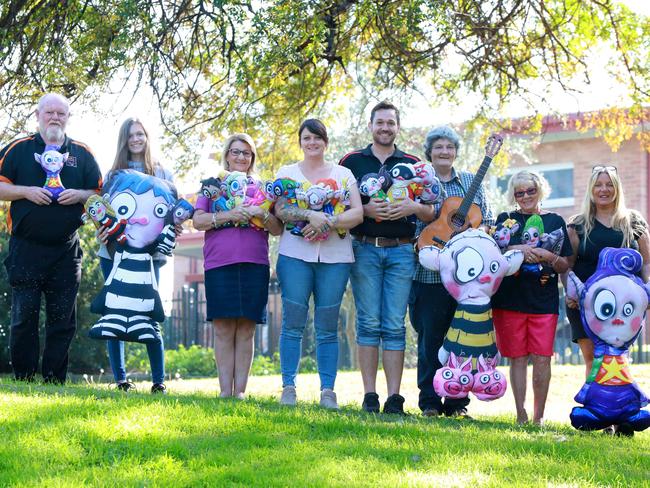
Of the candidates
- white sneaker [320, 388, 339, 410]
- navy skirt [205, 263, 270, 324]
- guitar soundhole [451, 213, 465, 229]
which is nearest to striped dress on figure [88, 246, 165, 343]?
navy skirt [205, 263, 270, 324]

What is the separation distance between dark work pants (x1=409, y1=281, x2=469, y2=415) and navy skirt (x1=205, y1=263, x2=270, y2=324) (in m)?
1.17

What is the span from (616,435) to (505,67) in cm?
520

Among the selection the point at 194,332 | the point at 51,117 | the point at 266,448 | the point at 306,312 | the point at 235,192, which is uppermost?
the point at 51,117

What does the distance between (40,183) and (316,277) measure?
2271 mm

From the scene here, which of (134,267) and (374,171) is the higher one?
(374,171)

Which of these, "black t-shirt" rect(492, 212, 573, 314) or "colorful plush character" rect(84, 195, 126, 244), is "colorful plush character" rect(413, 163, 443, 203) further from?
"colorful plush character" rect(84, 195, 126, 244)

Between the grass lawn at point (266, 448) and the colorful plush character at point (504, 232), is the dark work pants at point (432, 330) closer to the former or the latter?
the colorful plush character at point (504, 232)

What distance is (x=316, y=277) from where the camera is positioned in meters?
6.50

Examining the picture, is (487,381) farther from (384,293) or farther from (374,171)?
(374,171)

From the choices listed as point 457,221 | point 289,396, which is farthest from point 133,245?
point 457,221

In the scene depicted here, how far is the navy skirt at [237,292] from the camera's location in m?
6.55

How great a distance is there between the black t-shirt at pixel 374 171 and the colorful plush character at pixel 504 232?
58 cm

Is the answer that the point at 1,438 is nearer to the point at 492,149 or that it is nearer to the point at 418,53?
the point at 492,149

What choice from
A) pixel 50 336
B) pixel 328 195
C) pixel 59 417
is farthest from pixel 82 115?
pixel 59 417
